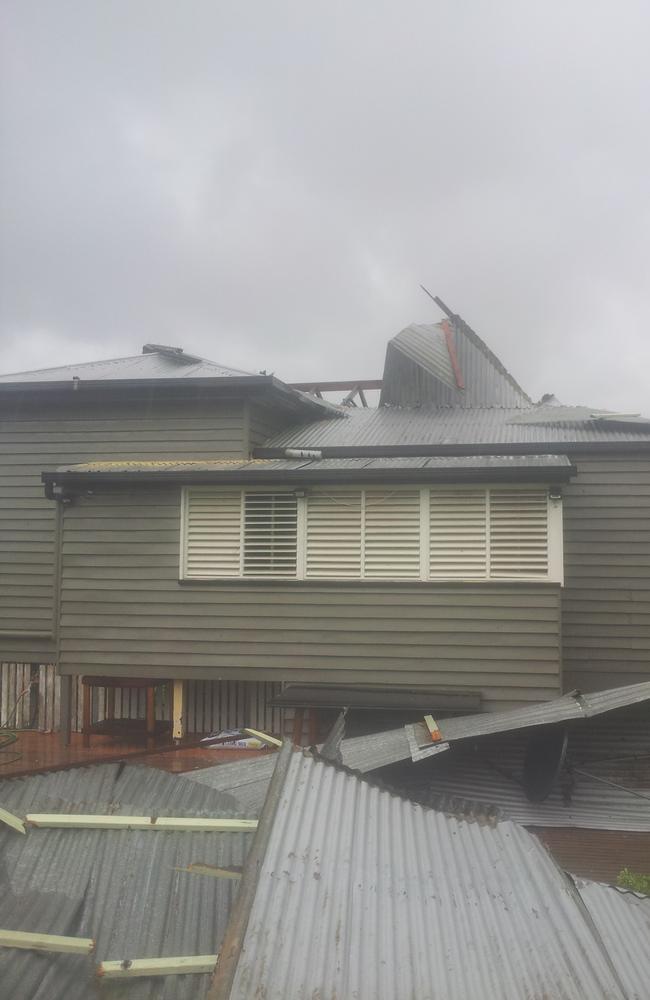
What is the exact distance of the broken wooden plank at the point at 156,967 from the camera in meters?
3.02

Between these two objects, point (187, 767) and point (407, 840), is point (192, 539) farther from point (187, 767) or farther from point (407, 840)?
point (407, 840)

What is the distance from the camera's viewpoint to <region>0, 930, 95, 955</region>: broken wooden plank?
3207 millimetres

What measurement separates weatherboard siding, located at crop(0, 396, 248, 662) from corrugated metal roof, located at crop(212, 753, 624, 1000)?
758 centimetres

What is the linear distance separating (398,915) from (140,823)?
1846mm

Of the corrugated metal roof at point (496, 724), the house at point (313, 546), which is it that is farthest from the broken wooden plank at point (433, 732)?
the house at point (313, 546)

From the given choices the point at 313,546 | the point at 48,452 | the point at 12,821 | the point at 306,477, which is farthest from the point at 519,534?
the point at 48,452

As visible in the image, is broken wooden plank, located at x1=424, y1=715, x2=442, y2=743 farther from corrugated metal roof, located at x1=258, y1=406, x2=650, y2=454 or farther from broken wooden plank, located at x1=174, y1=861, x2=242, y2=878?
corrugated metal roof, located at x1=258, y1=406, x2=650, y2=454

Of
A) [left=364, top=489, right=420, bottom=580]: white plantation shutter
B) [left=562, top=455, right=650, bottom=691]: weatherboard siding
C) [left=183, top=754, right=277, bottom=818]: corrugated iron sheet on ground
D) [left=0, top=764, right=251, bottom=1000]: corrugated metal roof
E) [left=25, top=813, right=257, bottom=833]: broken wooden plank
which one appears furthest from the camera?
[left=562, top=455, right=650, bottom=691]: weatherboard siding

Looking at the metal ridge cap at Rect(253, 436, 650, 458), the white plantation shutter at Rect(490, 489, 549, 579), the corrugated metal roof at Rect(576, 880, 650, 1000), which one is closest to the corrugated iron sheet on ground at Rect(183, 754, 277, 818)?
the corrugated metal roof at Rect(576, 880, 650, 1000)

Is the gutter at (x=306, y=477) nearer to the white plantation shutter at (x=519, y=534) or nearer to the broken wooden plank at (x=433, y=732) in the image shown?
the white plantation shutter at (x=519, y=534)

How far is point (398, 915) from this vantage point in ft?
9.23

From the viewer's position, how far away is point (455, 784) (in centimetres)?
597

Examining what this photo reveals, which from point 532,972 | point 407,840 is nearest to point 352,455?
point 407,840

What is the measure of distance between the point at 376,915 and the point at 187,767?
6123mm
